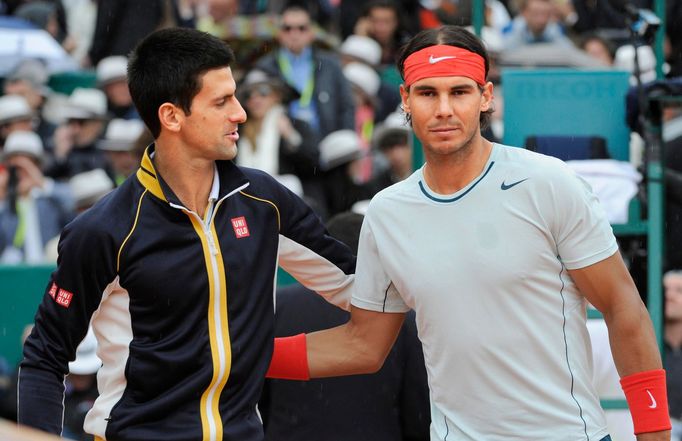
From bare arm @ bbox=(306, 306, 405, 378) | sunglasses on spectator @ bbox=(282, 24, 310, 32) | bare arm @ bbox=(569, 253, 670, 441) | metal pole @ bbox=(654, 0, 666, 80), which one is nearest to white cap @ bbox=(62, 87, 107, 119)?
sunglasses on spectator @ bbox=(282, 24, 310, 32)

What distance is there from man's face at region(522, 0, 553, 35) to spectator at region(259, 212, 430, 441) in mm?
7736

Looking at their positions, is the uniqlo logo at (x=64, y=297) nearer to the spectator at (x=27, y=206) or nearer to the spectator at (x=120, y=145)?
the spectator at (x=27, y=206)

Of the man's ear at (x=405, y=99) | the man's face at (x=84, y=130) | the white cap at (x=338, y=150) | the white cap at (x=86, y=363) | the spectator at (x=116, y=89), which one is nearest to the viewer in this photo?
the man's ear at (x=405, y=99)

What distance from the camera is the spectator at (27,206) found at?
9.41 m

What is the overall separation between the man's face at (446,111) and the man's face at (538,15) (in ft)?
26.8

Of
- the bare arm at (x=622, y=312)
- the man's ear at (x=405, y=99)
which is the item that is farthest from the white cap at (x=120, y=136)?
the bare arm at (x=622, y=312)

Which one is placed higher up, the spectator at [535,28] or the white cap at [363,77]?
the spectator at [535,28]

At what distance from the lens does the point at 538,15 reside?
12031mm

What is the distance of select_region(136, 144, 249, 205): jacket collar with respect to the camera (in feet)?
13.1

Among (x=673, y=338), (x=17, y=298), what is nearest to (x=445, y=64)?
(x=673, y=338)

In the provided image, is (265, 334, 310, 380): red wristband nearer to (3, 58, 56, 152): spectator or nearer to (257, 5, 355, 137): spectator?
(257, 5, 355, 137): spectator

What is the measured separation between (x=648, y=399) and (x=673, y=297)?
3.65 m

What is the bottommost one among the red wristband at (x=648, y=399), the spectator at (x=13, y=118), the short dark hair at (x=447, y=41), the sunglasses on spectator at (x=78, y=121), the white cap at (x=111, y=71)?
the red wristband at (x=648, y=399)

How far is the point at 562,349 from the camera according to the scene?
3885 millimetres
